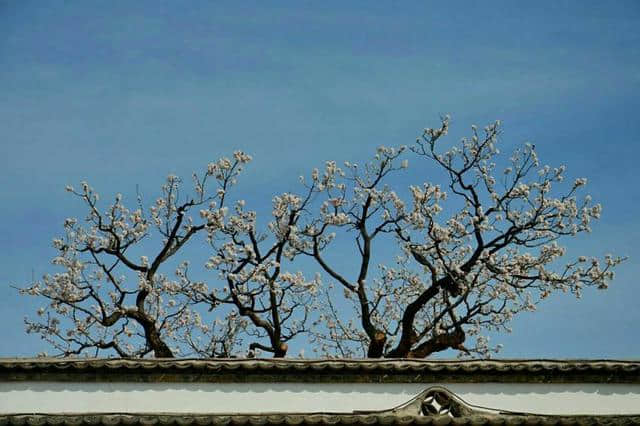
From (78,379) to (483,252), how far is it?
38.1 ft

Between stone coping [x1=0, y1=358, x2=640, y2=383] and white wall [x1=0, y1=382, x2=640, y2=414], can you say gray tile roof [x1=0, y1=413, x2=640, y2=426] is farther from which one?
stone coping [x1=0, y1=358, x2=640, y2=383]

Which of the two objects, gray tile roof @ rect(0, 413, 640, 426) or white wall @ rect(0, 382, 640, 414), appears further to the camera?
white wall @ rect(0, 382, 640, 414)

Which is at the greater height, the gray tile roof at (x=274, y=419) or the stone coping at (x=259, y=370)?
the stone coping at (x=259, y=370)

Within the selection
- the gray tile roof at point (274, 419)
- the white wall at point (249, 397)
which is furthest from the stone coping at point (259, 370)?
the gray tile roof at point (274, 419)

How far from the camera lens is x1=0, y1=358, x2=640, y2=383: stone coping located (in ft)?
30.6

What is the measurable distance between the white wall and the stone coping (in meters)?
0.07

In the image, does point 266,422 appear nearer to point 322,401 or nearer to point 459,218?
point 322,401

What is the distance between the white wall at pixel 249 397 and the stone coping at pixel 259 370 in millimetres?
67

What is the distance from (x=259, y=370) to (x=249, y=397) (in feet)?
0.99

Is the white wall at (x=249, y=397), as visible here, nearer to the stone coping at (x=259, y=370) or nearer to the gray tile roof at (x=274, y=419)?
the stone coping at (x=259, y=370)

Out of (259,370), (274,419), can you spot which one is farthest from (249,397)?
(274,419)

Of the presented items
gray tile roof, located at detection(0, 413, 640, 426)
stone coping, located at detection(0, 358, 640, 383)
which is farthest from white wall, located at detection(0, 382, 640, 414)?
gray tile roof, located at detection(0, 413, 640, 426)

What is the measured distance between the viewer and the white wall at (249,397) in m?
9.25

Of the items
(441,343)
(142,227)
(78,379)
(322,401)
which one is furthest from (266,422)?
(142,227)
